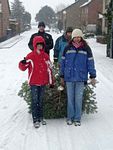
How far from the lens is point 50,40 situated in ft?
32.3

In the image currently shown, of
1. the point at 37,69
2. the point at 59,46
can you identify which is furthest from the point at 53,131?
the point at 59,46

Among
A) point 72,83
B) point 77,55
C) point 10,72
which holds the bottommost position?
point 10,72

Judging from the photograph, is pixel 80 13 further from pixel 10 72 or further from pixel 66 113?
pixel 66 113

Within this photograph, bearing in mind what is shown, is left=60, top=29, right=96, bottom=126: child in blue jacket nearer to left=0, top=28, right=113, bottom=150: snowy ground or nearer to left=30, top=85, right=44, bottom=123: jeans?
left=30, top=85, right=44, bottom=123: jeans

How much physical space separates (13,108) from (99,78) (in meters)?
5.58

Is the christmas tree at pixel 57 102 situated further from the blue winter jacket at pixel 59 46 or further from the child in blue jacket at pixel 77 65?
the blue winter jacket at pixel 59 46

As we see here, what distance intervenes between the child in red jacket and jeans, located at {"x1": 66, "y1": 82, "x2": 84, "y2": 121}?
0.40 metres

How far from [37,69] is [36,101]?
629 mm

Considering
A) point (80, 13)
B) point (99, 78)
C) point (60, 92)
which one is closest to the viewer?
point (60, 92)

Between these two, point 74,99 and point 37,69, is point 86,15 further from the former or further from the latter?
point 37,69

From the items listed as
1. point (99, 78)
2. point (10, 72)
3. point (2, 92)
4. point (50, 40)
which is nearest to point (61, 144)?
point (50, 40)

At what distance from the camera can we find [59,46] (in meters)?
8.96

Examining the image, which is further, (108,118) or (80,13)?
(80,13)

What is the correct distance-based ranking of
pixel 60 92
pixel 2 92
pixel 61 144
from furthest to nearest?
pixel 2 92
pixel 60 92
pixel 61 144
